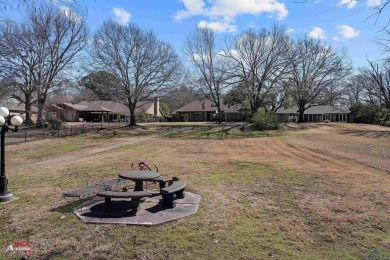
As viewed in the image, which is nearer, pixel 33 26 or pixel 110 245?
pixel 110 245

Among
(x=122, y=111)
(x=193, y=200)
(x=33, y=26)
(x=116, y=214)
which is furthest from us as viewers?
(x=122, y=111)

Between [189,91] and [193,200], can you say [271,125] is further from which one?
[193,200]

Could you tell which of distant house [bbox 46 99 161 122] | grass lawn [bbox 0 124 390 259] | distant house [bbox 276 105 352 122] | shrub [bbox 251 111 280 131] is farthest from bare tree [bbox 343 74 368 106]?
grass lawn [bbox 0 124 390 259]

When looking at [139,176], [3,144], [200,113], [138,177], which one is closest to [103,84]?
[3,144]

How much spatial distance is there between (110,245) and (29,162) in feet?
39.7

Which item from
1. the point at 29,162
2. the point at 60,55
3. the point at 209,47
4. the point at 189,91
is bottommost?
the point at 29,162

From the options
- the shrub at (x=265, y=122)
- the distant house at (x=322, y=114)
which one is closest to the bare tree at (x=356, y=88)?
the distant house at (x=322, y=114)

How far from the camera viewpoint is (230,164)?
1314 cm

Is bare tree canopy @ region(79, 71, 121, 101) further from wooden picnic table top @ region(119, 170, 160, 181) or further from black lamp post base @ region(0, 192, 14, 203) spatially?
wooden picnic table top @ region(119, 170, 160, 181)

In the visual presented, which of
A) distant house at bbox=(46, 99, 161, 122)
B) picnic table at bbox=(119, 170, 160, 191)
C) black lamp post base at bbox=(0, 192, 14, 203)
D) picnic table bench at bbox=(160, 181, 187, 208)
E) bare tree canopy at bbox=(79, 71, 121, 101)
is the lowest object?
black lamp post base at bbox=(0, 192, 14, 203)

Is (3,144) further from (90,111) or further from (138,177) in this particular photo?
(90,111)

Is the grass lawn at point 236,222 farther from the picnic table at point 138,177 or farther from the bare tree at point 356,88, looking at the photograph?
the bare tree at point 356,88

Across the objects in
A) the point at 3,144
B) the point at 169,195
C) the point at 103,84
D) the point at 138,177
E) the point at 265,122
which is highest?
the point at 103,84

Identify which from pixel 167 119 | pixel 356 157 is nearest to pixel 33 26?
pixel 356 157
